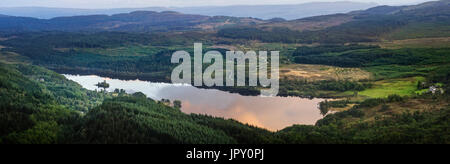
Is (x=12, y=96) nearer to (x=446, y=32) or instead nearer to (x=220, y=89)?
(x=220, y=89)

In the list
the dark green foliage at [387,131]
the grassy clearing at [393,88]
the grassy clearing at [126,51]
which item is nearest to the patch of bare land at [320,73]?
the grassy clearing at [393,88]

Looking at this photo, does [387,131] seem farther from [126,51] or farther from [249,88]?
[126,51]

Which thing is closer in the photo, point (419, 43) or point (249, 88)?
point (249, 88)

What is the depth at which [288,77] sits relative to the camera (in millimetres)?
69688

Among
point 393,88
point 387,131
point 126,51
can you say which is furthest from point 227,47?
point 387,131

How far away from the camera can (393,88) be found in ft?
190

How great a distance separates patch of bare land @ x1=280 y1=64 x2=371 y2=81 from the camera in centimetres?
6825

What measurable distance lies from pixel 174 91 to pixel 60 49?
57.1m

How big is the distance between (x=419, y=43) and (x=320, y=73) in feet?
116

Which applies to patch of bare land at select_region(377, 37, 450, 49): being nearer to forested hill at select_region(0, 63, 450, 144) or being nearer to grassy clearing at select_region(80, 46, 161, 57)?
forested hill at select_region(0, 63, 450, 144)

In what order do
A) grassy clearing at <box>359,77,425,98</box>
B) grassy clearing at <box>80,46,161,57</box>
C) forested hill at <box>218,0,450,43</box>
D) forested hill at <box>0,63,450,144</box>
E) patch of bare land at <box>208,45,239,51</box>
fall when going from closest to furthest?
1. forested hill at <box>0,63,450,144</box>
2. grassy clearing at <box>359,77,425,98</box>
3. grassy clearing at <box>80,46,161,57</box>
4. patch of bare land at <box>208,45,239,51</box>
5. forested hill at <box>218,0,450,43</box>

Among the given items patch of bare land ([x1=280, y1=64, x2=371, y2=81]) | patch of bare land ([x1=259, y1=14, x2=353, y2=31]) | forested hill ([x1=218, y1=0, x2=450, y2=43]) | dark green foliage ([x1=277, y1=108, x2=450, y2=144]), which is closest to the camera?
dark green foliage ([x1=277, y1=108, x2=450, y2=144])

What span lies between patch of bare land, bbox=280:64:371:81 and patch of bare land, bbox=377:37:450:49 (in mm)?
23238

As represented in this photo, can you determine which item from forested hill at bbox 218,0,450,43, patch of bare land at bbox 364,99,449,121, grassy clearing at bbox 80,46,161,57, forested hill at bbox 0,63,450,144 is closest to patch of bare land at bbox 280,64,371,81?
patch of bare land at bbox 364,99,449,121
